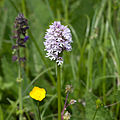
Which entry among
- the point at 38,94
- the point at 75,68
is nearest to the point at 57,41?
the point at 38,94

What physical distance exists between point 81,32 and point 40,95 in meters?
1.25

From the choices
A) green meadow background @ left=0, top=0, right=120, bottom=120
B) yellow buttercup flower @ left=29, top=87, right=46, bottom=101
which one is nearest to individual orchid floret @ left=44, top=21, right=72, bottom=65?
yellow buttercup flower @ left=29, top=87, right=46, bottom=101

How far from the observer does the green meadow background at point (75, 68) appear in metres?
1.26

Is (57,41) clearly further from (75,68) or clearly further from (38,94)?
(75,68)

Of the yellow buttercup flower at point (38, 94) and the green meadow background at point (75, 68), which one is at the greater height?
the green meadow background at point (75, 68)

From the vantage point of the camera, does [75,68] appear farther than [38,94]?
Yes

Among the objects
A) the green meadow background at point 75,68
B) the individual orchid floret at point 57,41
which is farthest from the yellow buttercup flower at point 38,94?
the green meadow background at point 75,68

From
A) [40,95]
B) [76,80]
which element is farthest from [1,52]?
[40,95]

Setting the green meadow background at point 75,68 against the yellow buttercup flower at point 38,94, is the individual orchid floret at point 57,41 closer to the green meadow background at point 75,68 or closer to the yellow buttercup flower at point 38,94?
the yellow buttercup flower at point 38,94

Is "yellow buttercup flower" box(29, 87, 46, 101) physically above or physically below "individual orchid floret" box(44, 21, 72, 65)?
below

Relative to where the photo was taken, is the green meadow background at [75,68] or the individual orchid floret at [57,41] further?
the green meadow background at [75,68]

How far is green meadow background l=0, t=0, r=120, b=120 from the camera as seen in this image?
126cm

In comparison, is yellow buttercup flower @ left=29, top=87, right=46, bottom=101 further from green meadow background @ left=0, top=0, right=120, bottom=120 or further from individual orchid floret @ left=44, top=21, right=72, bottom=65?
green meadow background @ left=0, top=0, right=120, bottom=120

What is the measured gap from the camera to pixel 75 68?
1809 millimetres
